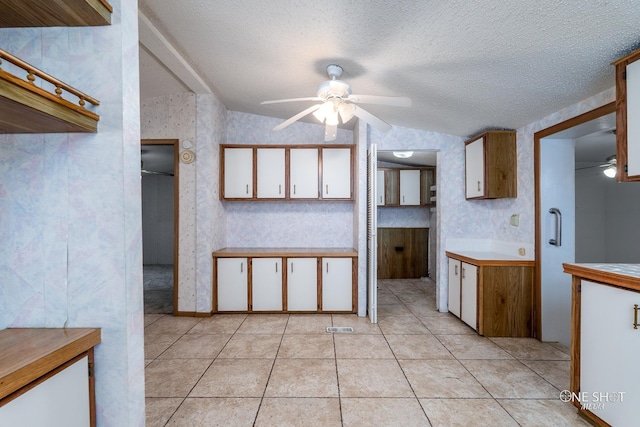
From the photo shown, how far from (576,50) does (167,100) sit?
4070 mm

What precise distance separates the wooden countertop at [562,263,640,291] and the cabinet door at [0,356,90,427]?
257 centimetres

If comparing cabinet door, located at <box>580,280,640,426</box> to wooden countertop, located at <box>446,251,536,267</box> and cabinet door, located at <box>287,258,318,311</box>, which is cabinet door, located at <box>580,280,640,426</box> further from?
cabinet door, located at <box>287,258,318,311</box>

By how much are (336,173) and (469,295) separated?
86.5 inches

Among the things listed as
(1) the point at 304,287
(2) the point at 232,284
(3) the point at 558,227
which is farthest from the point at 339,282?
(3) the point at 558,227

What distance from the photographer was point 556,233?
9.84 ft

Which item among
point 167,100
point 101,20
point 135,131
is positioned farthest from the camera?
point 167,100

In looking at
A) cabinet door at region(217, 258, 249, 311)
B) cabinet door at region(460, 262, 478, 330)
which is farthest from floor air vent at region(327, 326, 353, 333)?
cabinet door at region(460, 262, 478, 330)

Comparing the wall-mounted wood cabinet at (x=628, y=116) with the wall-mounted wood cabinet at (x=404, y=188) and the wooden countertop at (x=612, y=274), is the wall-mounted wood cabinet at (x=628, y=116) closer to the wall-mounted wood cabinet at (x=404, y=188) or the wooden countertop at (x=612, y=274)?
the wooden countertop at (x=612, y=274)

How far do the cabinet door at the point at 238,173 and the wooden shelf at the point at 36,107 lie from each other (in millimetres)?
2934

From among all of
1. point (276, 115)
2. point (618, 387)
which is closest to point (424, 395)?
point (618, 387)

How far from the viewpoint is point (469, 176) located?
12.5 ft

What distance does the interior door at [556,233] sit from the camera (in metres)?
3.01

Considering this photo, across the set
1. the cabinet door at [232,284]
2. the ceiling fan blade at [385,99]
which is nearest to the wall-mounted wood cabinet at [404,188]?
the cabinet door at [232,284]

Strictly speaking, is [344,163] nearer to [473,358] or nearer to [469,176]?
[469,176]
